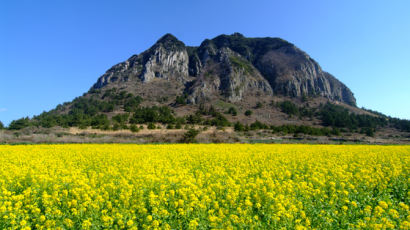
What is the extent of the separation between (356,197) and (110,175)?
781 cm

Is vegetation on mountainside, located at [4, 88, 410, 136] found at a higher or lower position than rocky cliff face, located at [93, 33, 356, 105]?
lower

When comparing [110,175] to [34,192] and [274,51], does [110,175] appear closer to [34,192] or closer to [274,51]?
[34,192]

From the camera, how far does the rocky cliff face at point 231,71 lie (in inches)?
4272

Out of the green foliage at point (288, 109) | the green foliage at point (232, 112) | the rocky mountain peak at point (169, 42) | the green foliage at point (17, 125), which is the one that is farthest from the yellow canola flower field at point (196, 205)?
the rocky mountain peak at point (169, 42)

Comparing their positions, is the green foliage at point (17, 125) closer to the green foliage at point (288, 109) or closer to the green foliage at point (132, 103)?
the green foliage at point (132, 103)

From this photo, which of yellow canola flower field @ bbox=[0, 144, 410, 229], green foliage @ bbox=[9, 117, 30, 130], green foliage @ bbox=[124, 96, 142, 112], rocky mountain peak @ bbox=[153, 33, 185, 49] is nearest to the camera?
yellow canola flower field @ bbox=[0, 144, 410, 229]

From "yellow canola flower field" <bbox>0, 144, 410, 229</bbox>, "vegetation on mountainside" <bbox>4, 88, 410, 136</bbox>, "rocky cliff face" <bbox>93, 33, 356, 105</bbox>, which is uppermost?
"rocky cliff face" <bbox>93, 33, 356, 105</bbox>

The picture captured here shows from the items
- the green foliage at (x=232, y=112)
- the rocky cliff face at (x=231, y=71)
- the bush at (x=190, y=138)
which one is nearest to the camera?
the bush at (x=190, y=138)

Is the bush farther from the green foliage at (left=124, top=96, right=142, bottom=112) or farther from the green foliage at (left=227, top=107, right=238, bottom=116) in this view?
the green foliage at (left=124, top=96, right=142, bottom=112)

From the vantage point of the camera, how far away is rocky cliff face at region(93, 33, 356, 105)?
356ft

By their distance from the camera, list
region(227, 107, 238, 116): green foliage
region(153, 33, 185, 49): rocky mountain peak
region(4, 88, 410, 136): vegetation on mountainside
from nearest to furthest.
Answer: region(4, 88, 410, 136): vegetation on mountainside, region(227, 107, 238, 116): green foliage, region(153, 33, 185, 49): rocky mountain peak

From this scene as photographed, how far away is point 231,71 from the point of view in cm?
11212

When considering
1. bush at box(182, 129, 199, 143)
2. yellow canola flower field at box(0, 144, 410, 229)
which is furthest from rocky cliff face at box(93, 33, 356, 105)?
yellow canola flower field at box(0, 144, 410, 229)

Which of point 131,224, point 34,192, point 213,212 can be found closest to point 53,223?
point 131,224
